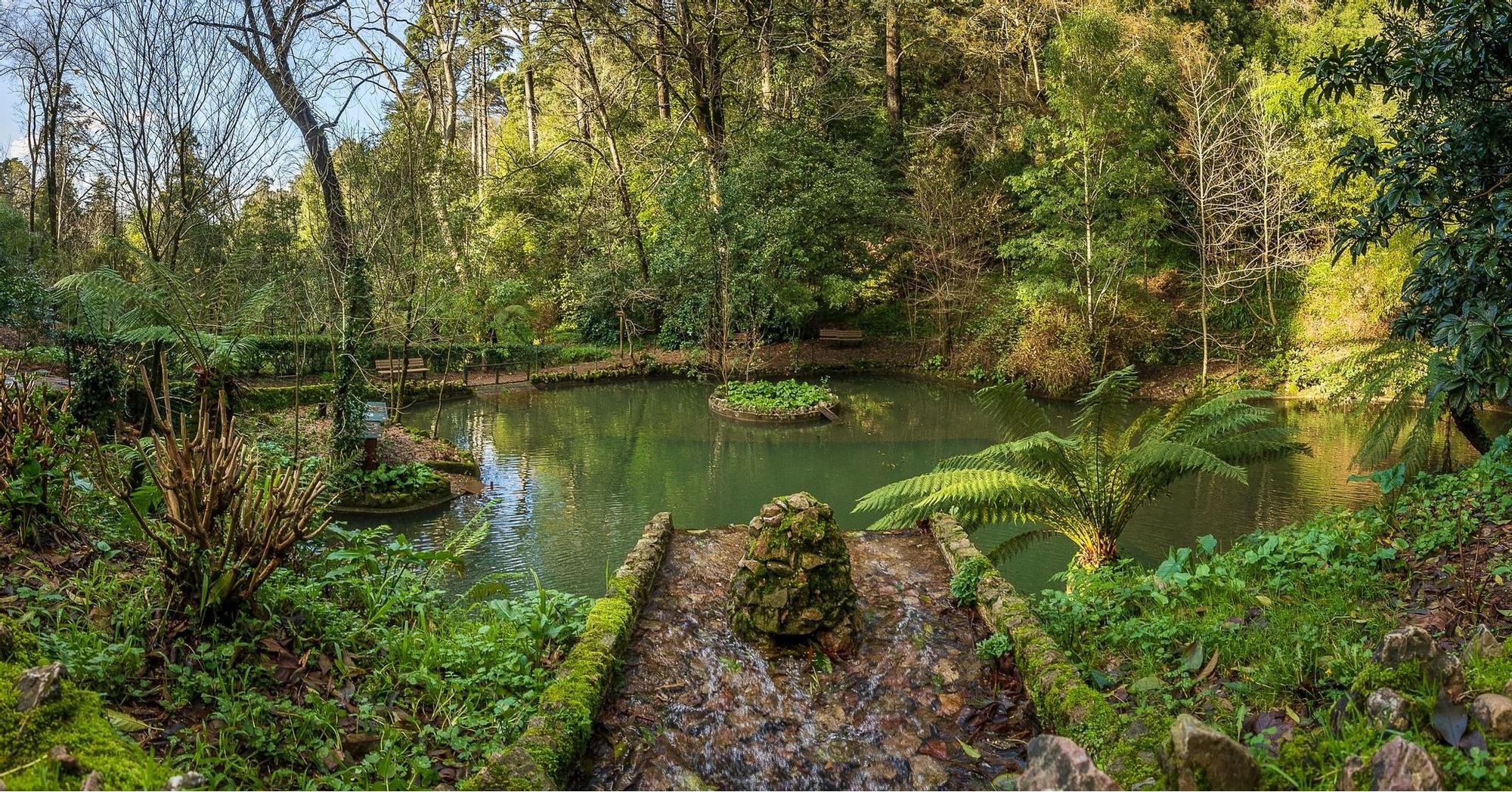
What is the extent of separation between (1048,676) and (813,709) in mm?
1063

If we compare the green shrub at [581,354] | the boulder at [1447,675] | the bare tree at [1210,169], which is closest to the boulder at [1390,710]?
the boulder at [1447,675]

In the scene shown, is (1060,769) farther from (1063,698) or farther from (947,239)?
(947,239)

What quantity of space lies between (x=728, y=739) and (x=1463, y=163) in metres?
4.92

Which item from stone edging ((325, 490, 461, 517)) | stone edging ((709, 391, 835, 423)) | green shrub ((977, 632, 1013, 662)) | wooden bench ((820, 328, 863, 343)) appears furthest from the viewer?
wooden bench ((820, 328, 863, 343))

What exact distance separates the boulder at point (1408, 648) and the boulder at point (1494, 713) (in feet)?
0.59

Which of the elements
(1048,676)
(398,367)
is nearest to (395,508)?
(1048,676)

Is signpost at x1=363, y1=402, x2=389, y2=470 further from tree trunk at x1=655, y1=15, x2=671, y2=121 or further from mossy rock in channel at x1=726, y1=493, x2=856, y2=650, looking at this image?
tree trunk at x1=655, y1=15, x2=671, y2=121

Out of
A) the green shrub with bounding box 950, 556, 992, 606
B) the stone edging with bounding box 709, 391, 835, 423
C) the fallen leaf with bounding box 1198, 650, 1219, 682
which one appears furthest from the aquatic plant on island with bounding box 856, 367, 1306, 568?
the stone edging with bounding box 709, 391, 835, 423

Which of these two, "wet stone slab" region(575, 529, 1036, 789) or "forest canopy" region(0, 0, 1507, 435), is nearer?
"wet stone slab" region(575, 529, 1036, 789)

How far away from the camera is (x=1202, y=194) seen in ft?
51.4

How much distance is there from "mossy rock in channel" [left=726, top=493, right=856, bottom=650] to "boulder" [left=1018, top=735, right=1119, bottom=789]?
2335 millimetres

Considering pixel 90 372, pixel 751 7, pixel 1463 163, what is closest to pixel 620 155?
A: pixel 751 7

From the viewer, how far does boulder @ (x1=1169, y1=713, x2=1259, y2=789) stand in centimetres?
221

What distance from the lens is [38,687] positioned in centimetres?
214
